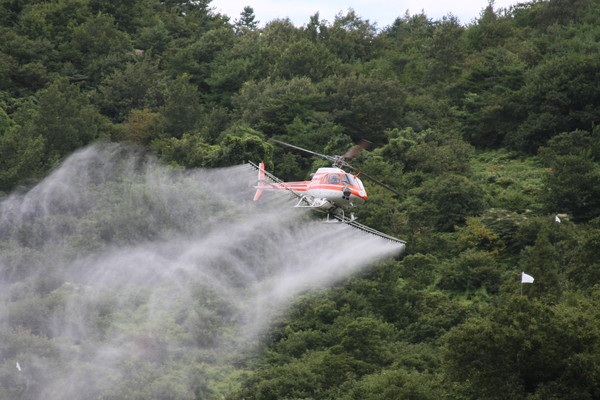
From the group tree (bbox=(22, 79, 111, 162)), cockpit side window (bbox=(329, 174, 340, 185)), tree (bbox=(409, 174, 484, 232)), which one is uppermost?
cockpit side window (bbox=(329, 174, 340, 185))

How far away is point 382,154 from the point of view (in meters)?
60.5

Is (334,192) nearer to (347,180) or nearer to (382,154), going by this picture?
(347,180)

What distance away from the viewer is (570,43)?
71.6m

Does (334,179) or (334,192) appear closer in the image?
(334,192)

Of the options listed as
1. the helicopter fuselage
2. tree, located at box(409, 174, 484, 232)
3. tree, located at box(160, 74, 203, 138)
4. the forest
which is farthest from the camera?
tree, located at box(160, 74, 203, 138)

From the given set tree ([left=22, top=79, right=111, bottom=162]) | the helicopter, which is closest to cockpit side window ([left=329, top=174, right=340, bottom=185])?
the helicopter

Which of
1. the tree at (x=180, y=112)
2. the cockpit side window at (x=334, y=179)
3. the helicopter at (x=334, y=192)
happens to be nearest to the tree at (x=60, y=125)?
the tree at (x=180, y=112)

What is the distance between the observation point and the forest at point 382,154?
37.4 m

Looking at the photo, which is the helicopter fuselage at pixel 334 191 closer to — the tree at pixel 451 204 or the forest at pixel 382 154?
the forest at pixel 382 154

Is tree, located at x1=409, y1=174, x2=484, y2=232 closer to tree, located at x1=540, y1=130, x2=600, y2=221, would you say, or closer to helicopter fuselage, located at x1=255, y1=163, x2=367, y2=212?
tree, located at x1=540, y1=130, x2=600, y2=221

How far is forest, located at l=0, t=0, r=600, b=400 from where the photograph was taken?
37.4 m

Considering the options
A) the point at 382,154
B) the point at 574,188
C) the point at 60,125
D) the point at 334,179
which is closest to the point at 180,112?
the point at 60,125

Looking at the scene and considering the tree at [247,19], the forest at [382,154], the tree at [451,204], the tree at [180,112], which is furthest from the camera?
the tree at [247,19]

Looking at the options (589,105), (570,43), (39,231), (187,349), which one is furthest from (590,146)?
(39,231)
